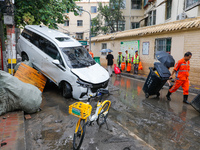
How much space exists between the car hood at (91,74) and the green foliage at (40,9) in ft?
14.8

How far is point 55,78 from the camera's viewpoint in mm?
6398

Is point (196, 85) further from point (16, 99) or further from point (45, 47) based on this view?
point (16, 99)

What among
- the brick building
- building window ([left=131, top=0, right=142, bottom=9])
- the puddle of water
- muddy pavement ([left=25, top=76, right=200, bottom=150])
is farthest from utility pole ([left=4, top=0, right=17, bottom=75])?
building window ([left=131, top=0, right=142, bottom=9])

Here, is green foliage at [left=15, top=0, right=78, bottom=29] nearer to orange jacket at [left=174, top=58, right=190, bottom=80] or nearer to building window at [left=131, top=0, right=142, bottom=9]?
orange jacket at [left=174, top=58, right=190, bottom=80]

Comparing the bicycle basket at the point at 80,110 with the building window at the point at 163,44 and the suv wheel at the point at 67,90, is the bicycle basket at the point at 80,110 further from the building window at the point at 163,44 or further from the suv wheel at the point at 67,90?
the building window at the point at 163,44

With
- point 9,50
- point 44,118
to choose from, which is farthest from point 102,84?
point 9,50

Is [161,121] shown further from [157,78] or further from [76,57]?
[76,57]

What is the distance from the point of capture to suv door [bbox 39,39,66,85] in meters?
6.17

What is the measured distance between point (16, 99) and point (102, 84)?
280 cm

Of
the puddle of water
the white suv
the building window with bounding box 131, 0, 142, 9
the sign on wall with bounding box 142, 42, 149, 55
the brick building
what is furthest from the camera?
the building window with bounding box 131, 0, 142, 9

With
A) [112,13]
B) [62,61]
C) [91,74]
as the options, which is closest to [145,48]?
[91,74]

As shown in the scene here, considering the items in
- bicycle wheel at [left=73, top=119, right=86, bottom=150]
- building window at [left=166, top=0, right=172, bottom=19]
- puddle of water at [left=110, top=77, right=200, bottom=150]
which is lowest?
puddle of water at [left=110, top=77, right=200, bottom=150]

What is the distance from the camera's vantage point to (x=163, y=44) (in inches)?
418

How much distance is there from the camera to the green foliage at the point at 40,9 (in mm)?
8609
